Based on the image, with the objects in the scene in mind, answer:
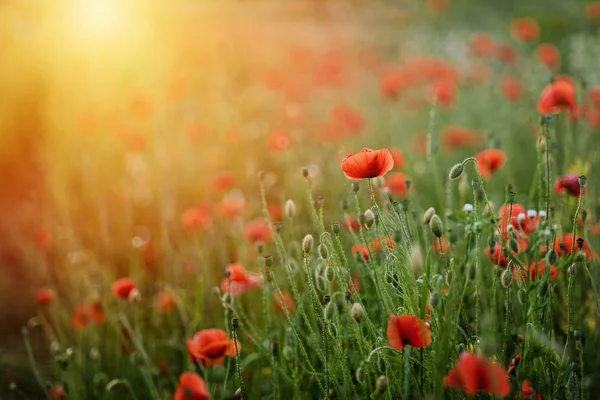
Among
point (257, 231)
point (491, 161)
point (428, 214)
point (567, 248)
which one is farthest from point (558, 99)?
point (257, 231)

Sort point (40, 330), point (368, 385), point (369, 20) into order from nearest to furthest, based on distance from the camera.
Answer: point (368, 385)
point (40, 330)
point (369, 20)

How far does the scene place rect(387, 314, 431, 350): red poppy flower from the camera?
1.36 metres

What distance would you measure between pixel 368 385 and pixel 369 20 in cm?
1272

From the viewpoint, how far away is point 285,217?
2.73 meters

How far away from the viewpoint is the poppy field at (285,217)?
1.64 m

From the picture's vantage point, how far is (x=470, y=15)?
39.9 feet

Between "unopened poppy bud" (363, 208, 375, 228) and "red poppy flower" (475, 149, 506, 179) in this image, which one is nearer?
"unopened poppy bud" (363, 208, 375, 228)

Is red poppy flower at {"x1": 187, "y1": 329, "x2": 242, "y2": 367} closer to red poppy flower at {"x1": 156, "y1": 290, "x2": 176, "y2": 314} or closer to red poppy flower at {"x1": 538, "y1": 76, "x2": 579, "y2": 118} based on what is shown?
red poppy flower at {"x1": 156, "y1": 290, "x2": 176, "y2": 314}

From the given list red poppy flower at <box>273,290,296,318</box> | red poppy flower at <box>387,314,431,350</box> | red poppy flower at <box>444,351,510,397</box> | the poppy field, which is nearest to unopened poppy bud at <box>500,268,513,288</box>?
the poppy field

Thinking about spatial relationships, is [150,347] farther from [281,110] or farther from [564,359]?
[281,110]

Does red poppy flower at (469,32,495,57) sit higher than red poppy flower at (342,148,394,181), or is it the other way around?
red poppy flower at (469,32,495,57)

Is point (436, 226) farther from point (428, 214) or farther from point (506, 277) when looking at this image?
point (506, 277)

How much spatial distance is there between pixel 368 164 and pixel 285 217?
1.16m

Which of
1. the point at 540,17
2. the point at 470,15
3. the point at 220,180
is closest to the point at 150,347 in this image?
the point at 220,180
